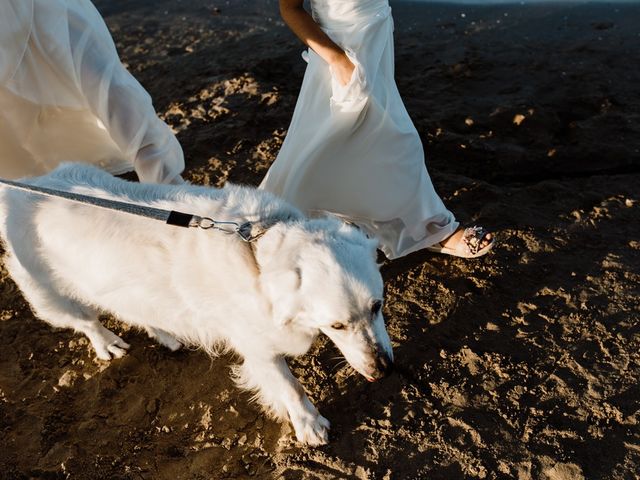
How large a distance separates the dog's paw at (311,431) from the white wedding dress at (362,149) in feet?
4.31

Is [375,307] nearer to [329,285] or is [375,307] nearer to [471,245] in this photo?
[329,285]

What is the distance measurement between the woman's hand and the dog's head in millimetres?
1172

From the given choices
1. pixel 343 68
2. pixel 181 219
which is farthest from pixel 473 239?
pixel 181 219

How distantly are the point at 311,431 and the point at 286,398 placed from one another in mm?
215

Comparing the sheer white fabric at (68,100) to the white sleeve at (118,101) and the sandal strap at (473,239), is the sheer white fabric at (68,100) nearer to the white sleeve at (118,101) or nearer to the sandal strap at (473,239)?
the white sleeve at (118,101)

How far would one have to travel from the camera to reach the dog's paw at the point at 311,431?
9.16 ft

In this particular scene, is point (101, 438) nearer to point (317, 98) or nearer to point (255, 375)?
point (255, 375)

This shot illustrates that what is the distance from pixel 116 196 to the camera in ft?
8.45

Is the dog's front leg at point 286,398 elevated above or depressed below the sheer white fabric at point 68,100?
below

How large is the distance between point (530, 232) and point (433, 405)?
1.60 metres

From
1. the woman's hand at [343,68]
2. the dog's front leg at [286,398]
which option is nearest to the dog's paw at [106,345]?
the dog's front leg at [286,398]

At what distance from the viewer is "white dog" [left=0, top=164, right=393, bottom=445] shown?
214 centimetres

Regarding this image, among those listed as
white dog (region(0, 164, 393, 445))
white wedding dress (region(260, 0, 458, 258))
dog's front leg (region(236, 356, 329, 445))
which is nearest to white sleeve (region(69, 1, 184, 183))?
white dog (region(0, 164, 393, 445))

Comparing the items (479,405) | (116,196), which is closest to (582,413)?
(479,405)
